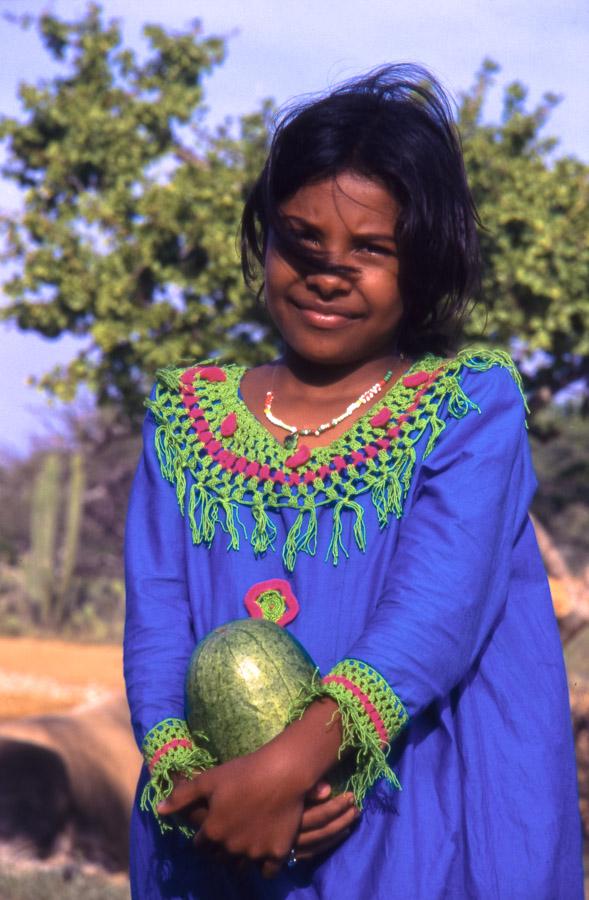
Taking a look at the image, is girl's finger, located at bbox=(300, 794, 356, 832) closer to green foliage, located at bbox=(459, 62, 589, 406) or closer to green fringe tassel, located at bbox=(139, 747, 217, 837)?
green fringe tassel, located at bbox=(139, 747, 217, 837)

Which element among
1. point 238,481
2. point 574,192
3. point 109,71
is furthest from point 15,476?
point 238,481

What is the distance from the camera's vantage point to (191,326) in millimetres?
9594

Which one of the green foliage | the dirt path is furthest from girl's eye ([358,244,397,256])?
the dirt path

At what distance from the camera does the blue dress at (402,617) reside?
2127mm

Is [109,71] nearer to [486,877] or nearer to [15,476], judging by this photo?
[486,877]

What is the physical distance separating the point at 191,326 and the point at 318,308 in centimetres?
725

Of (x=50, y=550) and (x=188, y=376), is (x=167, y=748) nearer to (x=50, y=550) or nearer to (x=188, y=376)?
(x=188, y=376)

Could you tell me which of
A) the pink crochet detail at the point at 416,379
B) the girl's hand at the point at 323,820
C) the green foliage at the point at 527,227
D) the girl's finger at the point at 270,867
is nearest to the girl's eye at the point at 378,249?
the pink crochet detail at the point at 416,379

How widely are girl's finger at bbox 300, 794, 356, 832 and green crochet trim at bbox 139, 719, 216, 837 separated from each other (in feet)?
0.66

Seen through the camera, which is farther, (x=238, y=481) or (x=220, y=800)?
(x=238, y=481)

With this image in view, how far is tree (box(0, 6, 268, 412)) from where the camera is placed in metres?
9.32

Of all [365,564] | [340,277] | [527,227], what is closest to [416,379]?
[340,277]

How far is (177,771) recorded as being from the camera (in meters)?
2.17

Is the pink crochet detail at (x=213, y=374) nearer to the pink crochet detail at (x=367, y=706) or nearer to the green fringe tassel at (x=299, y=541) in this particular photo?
the green fringe tassel at (x=299, y=541)
